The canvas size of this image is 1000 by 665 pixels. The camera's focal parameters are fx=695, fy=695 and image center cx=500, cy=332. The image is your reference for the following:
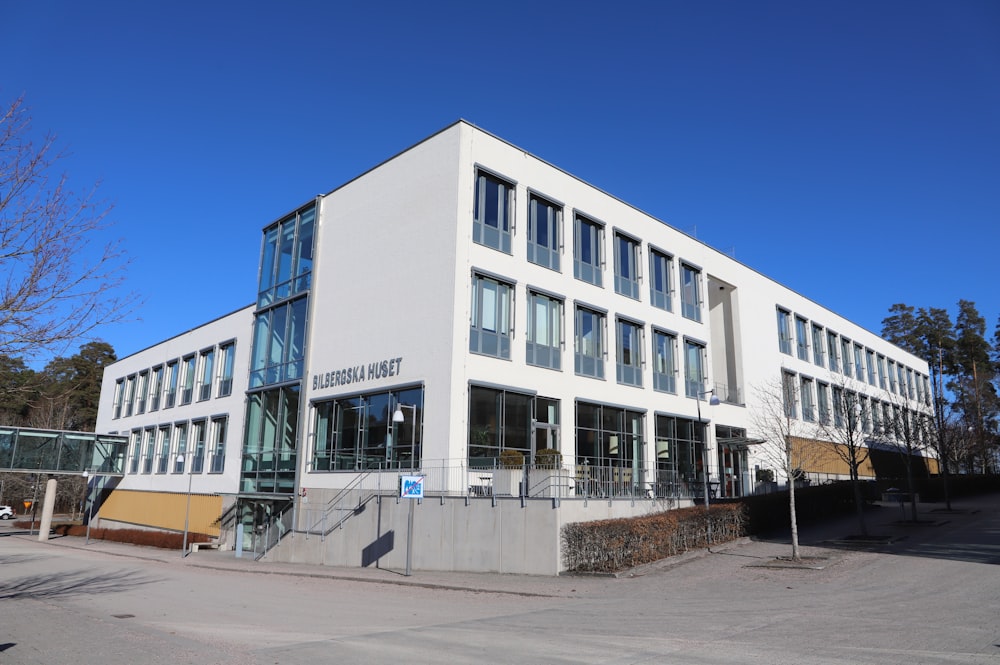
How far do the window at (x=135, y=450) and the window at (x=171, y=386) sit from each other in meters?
4.40

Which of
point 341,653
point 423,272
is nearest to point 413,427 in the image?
point 423,272

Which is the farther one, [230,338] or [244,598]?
[230,338]

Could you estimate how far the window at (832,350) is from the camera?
47219 millimetres

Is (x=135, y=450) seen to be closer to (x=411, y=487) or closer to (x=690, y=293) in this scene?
(x=411, y=487)

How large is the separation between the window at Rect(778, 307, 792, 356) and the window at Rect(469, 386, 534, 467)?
2321cm

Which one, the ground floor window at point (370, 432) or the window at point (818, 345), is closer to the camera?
the ground floor window at point (370, 432)

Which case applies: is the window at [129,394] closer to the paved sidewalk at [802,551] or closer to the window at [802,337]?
the paved sidewalk at [802,551]

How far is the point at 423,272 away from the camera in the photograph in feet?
82.7

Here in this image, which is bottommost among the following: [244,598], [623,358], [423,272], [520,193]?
[244,598]

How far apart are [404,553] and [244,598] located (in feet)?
19.6

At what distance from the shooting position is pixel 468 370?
23359 mm

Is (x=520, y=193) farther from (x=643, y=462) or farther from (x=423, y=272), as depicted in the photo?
(x=643, y=462)

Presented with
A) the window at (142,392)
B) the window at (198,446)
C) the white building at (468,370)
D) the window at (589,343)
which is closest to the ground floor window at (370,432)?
the white building at (468,370)

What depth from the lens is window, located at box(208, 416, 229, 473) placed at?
36062 millimetres
